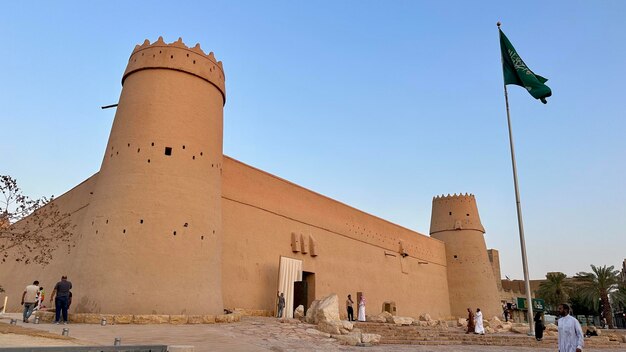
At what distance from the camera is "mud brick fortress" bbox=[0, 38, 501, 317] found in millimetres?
11984

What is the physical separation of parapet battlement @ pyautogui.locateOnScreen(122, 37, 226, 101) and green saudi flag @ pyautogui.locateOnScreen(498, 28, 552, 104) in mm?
9853

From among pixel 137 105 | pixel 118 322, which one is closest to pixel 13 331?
pixel 118 322

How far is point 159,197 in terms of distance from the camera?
1267cm

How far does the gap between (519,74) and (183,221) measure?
38.1 feet

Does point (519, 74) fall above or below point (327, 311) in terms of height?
above

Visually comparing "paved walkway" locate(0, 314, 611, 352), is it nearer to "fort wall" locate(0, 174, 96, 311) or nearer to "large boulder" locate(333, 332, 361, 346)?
"large boulder" locate(333, 332, 361, 346)

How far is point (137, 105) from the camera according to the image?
45.2ft

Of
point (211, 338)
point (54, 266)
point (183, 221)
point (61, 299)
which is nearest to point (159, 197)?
point (183, 221)

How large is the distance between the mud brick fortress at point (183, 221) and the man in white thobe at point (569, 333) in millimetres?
8798

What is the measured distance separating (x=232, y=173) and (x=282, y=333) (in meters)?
7.95

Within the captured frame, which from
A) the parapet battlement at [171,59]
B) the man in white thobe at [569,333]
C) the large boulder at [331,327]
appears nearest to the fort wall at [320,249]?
the parapet battlement at [171,59]

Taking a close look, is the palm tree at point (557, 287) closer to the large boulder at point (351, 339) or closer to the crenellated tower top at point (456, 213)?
the crenellated tower top at point (456, 213)

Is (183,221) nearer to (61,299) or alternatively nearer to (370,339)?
(61,299)

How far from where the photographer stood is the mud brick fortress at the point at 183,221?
1198 centimetres
